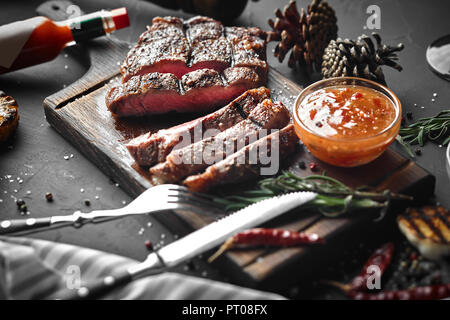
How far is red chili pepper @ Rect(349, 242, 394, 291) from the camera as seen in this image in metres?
2.89

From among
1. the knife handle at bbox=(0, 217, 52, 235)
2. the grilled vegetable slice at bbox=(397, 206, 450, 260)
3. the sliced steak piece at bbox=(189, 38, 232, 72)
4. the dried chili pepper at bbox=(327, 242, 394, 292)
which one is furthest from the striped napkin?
the sliced steak piece at bbox=(189, 38, 232, 72)

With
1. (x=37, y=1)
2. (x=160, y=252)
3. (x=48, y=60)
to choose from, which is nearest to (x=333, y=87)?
(x=160, y=252)

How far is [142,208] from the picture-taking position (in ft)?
10.7

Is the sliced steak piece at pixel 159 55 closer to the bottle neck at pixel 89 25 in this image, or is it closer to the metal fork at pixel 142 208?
the bottle neck at pixel 89 25

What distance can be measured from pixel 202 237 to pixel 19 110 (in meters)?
2.21

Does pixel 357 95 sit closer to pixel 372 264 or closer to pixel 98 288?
pixel 372 264

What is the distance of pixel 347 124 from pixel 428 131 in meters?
0.84

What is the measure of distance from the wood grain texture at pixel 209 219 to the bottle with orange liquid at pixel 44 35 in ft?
0.57

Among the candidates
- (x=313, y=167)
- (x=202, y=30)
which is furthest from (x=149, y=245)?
(x=202, y=30)

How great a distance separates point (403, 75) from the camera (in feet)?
14.3

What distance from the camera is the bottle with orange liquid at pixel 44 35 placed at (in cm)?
433

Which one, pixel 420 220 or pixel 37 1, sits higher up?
pixel 37 1

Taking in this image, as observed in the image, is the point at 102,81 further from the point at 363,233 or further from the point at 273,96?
the point at 363,233

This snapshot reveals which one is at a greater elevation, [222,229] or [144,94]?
[144,94]
